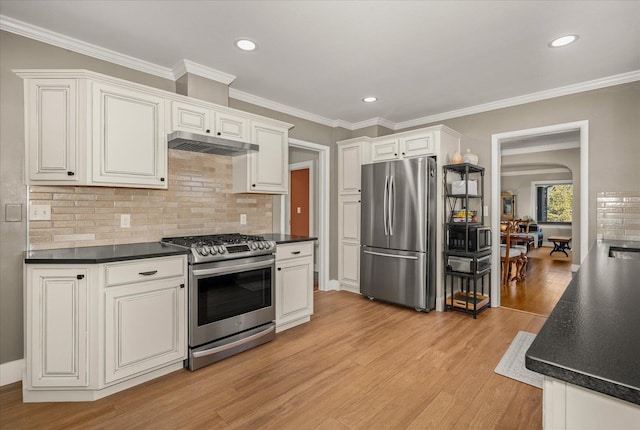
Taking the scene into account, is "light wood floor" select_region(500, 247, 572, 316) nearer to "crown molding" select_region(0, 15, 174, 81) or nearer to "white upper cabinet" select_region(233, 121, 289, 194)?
"white upper cabinet" select_region(233, 121, 289, 194)

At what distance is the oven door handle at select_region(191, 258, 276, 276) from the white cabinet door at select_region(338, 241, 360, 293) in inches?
73.3

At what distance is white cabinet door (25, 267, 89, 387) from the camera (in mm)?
2047

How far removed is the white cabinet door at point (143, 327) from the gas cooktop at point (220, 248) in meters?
0.24

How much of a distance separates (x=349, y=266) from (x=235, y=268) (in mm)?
2361

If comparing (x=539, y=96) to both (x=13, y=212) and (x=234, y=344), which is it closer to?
(x=234, y=344)

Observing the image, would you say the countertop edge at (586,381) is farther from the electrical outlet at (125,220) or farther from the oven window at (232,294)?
the electrical outlet at (125,220)

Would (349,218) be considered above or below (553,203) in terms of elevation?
below

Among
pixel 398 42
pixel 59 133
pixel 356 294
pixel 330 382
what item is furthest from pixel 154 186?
pixel 356 294

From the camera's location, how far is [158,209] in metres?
2.99

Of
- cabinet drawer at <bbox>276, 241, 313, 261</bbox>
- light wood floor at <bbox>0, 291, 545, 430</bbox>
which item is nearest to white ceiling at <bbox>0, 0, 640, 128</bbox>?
cabinet drawer at <bbox>276, 241, 313, 261</bbox>

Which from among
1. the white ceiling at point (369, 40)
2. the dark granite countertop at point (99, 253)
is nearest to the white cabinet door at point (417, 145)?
the white ceiling at point (369, 40)

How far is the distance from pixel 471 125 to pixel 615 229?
6.23ft

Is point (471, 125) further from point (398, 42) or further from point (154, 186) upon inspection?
point (154, 186)

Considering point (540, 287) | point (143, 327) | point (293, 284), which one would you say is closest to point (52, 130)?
point (143, 327)
